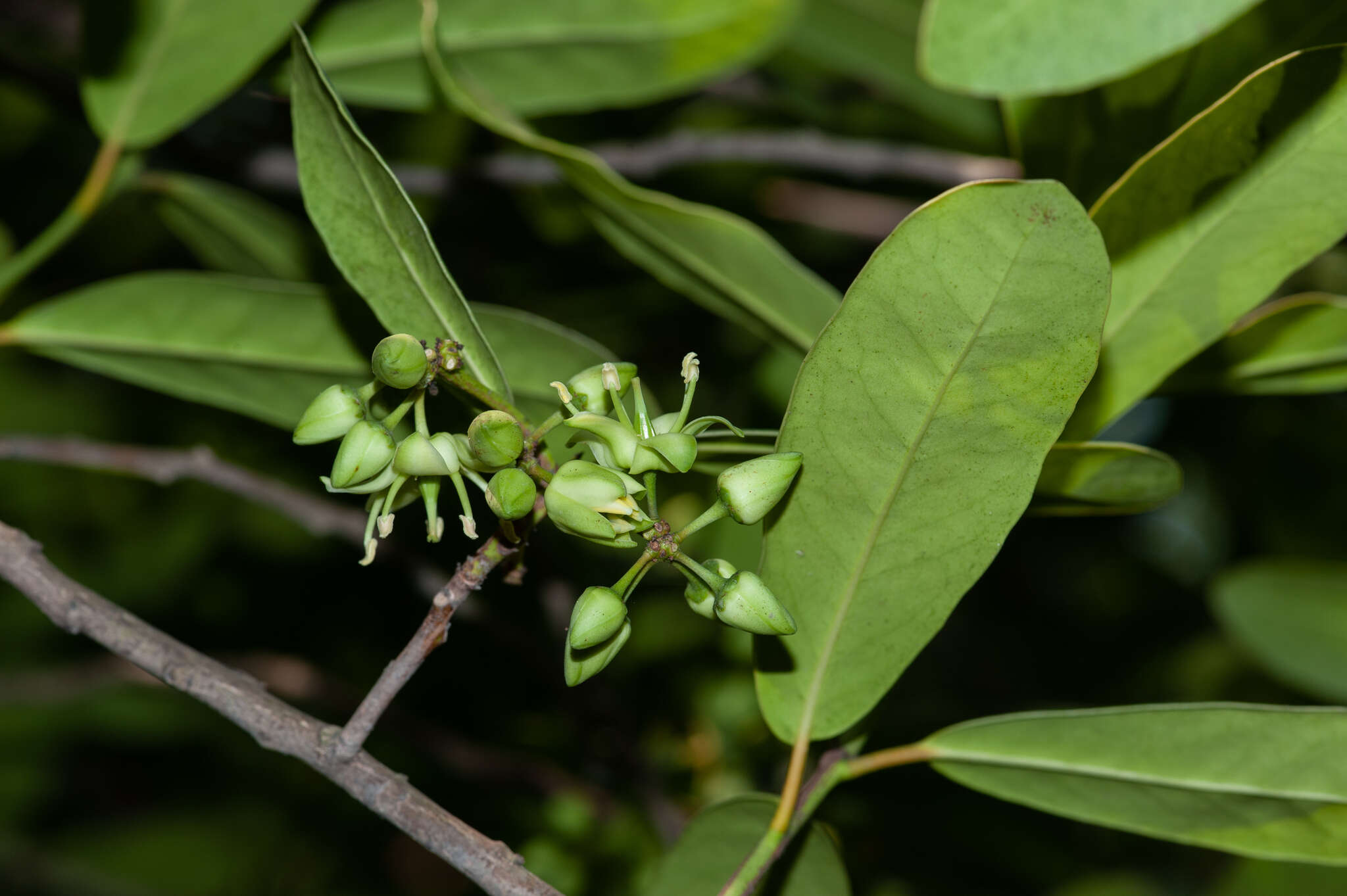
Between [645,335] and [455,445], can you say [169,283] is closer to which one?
[455,445]

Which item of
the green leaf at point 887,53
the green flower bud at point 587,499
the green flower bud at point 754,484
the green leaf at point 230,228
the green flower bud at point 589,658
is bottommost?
the green flower bud at point 589,658

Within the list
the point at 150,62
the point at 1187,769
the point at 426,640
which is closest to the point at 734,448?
the point at 426,640

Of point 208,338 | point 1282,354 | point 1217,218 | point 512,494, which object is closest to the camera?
point 512,494

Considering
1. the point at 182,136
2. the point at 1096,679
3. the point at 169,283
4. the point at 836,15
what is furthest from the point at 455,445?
the point at 1096,679

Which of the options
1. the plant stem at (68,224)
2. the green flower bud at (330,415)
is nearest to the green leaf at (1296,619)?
the green flower bud at (330,415)

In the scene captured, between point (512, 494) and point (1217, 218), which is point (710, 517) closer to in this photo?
point (512, 494)

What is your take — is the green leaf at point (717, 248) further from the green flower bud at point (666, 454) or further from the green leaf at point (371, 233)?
the green flower bud at point (666, 454)
